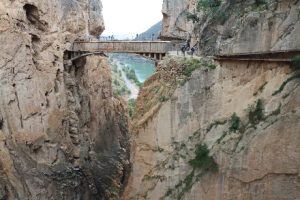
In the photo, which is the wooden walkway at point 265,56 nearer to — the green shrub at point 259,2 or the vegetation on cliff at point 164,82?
the vegetation on cliff at point 164,82

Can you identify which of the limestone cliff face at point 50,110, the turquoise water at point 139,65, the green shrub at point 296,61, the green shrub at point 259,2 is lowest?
the turquoise water at point 139,65

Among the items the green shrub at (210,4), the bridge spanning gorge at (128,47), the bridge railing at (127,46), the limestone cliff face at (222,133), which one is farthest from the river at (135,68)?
the limestone cliff face at (222,133)

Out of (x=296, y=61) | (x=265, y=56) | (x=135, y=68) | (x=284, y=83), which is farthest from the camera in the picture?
(x=135, y=68)

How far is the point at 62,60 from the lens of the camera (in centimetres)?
3656

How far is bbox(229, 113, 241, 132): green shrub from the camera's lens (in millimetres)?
19188

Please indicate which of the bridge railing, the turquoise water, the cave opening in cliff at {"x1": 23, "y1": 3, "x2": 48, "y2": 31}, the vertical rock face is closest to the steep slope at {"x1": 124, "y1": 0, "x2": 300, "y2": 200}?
the bridge railing

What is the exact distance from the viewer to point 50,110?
3431 centimetres

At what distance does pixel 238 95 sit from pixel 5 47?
17.0 m

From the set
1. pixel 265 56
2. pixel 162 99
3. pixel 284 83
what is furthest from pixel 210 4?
Result: pixel 284 83

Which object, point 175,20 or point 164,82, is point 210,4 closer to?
point 164,82

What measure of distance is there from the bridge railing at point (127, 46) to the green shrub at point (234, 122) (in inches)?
378

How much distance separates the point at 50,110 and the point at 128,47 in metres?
7.29

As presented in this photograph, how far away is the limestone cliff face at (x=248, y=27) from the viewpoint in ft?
58.9

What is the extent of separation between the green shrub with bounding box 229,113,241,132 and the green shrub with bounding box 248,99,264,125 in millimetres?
672
